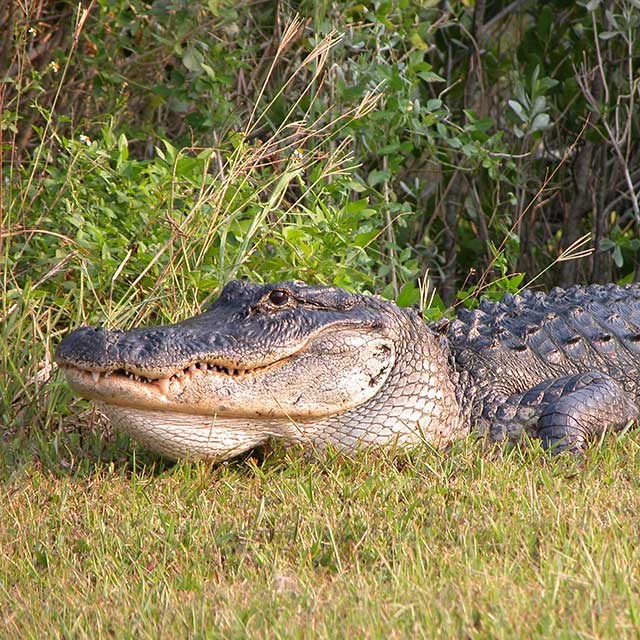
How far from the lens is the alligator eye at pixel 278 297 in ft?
14.8

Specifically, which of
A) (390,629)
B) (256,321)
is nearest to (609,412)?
(256,321)

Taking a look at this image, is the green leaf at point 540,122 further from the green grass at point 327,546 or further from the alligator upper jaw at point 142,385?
the alligator upper jaw at point 142,385

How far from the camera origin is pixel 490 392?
489 cm

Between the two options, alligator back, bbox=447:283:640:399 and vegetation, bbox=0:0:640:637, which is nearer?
vegetation, bbox=0:0:640:637

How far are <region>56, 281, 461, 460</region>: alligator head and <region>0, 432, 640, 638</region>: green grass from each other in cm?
15

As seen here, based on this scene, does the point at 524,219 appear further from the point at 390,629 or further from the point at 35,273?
the point at 390,629

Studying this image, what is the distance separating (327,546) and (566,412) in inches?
62.7

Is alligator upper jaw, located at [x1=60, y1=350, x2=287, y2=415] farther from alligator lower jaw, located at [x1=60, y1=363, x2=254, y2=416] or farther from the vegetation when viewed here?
the vegetation

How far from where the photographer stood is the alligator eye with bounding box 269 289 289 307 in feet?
14.8

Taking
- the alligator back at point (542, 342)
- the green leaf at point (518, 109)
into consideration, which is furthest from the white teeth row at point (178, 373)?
the green leaf at point (518, 109)

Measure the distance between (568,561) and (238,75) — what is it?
17.2 feet

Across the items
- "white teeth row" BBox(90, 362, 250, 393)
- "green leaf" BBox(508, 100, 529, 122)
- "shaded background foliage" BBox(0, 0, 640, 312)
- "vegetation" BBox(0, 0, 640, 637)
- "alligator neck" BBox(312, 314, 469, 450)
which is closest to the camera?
"vegetation" BBox(0, 0, 640, 637)

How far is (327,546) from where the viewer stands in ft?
11.4

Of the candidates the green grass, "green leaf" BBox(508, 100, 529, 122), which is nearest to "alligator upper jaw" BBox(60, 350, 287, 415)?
the green grass
